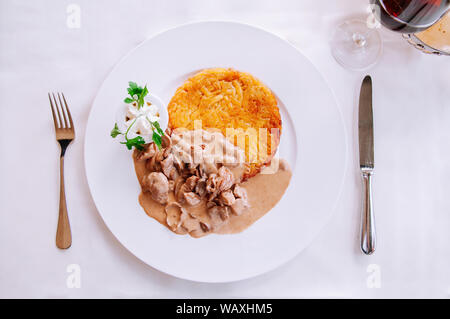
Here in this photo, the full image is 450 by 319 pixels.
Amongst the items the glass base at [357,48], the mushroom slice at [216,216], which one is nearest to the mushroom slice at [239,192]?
the mushroom slice at [216,216]

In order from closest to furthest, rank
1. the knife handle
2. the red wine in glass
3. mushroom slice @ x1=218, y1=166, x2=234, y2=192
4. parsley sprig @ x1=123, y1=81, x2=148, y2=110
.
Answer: the red wine in glass
parsley sprig @ x1=123, y1=81, x2=148, y2=110
mushroom slice @ x1=218, y1=166, x2=234, y2=192
the knife handle

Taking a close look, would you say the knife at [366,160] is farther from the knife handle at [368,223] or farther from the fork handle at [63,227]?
the fork handle at [63,227]

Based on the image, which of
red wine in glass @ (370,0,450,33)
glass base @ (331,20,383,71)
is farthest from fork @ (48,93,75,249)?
red wine in glass @ (370,0,450,33)

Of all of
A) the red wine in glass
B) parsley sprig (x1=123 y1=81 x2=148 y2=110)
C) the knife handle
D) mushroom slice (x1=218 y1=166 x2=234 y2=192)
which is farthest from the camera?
the knife handle

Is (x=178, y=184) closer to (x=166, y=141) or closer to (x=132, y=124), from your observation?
(x=166, y=141)

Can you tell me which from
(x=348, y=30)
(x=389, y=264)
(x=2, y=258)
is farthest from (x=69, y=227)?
(x=348, y=30)

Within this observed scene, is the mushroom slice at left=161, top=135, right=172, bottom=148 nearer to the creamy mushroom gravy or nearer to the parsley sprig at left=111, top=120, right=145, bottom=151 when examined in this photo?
the creamy mushroom gravy
